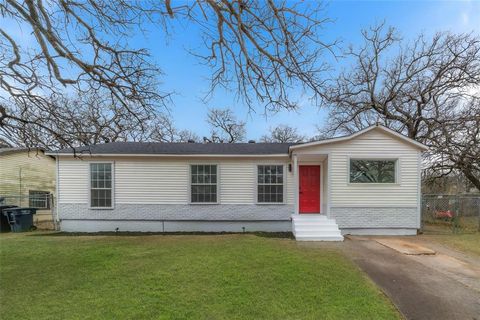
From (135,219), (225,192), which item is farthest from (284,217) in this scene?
(135,219)

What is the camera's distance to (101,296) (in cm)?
414

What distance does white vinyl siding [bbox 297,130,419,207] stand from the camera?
9.50 metres

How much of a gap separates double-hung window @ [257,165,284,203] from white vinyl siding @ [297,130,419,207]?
1950 mm

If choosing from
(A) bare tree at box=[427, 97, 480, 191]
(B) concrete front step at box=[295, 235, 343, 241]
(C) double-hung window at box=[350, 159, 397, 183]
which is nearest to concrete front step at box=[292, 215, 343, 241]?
(B) concrete front step at box=[295, 235, 343, 241]

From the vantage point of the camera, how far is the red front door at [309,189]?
34.5ft

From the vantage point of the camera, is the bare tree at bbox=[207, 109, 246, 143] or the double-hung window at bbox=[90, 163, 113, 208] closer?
the double-hung window at bbox=[90, 163, 113, 208]

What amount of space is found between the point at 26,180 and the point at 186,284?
16574mm

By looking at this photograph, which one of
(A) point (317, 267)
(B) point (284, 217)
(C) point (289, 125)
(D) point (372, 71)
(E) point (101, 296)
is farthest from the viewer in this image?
(C) point (289, 125)

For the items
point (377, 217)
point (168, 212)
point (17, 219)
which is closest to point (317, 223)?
point (377, 217)

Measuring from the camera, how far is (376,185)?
374 inches

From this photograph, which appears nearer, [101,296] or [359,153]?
[101,296]

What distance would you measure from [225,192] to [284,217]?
250cm

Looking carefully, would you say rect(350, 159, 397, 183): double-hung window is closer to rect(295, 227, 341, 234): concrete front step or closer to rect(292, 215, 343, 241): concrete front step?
rect(292, 215, 343, 241): concrete front step

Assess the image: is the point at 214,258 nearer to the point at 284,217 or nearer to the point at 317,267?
the point at 317,267
